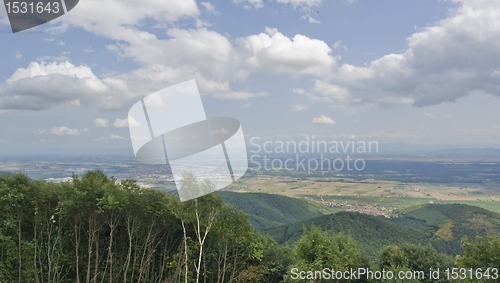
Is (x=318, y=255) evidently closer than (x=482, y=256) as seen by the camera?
No

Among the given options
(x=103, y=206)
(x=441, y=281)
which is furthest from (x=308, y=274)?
(x=103, y=206)

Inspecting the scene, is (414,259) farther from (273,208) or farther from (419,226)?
(273,208)

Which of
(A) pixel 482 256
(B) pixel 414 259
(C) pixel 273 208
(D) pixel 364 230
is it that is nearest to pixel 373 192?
(D) pixel 364 230

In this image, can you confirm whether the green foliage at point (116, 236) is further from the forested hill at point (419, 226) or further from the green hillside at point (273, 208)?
the green hillside at point (273, 208)

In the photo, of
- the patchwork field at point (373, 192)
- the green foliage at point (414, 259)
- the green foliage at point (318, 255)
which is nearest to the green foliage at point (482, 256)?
the green foliage at point (414, 259)

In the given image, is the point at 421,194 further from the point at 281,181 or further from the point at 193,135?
the point at 193,135

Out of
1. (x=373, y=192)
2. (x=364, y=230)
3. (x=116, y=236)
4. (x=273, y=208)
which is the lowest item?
(x=273, y=208)

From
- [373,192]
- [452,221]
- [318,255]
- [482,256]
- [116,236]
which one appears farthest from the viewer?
[373,192]

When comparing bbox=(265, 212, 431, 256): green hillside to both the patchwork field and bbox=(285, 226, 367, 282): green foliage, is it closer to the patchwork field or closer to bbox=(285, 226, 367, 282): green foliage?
the patchwork field
